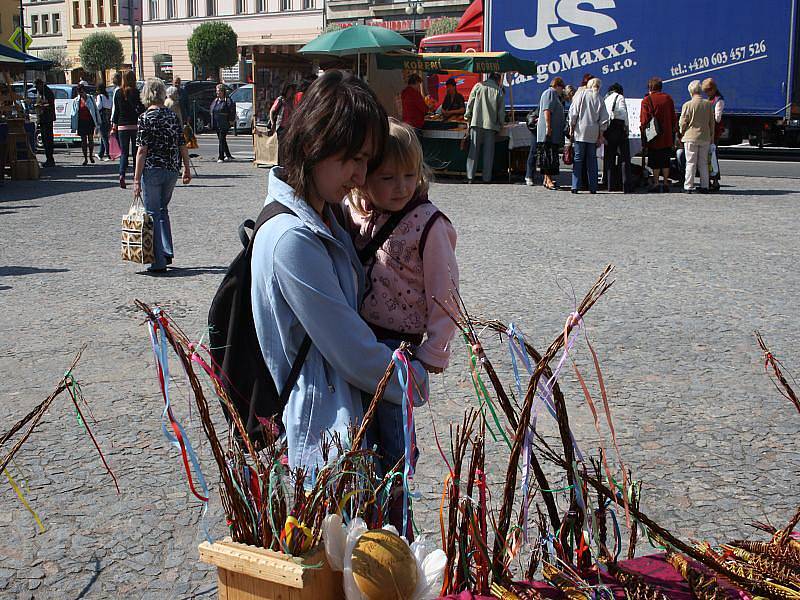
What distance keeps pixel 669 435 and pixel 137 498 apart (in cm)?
233

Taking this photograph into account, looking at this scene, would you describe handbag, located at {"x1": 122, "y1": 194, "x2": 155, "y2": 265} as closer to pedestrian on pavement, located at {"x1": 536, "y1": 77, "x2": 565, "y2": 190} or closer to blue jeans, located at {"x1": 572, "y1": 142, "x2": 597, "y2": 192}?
blue jeans, located at {"x1": 572, "y1": 142, "x2": 597, "y2": 192}

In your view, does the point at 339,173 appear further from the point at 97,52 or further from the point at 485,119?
the point at 97,52

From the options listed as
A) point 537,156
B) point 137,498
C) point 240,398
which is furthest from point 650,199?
point 240,398

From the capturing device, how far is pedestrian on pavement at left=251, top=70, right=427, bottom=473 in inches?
76.4

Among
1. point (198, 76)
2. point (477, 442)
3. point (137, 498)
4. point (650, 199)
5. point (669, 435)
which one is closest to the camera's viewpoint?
point (477, 442)

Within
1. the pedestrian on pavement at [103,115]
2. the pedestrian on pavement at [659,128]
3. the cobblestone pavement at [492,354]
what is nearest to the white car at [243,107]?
the pedestrian on pavement at [103,115]

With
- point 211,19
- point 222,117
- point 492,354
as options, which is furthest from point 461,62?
point 211,19

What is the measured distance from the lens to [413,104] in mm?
15938

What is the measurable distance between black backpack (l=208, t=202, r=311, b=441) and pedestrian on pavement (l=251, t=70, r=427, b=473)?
5 centimetres

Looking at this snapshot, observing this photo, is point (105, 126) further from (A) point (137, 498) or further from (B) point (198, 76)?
(B) point (198, 76)

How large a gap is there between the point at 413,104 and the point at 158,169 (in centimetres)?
838

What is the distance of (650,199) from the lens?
1373cm

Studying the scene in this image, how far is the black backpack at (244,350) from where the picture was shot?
2.09 meters

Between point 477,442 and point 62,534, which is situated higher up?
point 477,442
